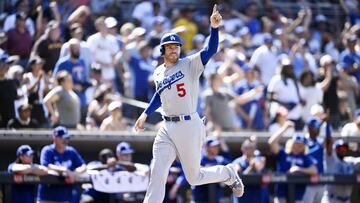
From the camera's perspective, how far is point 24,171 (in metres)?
13.2

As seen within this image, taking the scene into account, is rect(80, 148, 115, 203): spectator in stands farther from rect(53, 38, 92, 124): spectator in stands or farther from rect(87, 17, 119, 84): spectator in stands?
rect(87, 17, 119, 84): spectator in stands

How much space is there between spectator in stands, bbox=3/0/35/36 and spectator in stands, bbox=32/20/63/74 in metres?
0.58

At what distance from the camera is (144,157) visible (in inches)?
630

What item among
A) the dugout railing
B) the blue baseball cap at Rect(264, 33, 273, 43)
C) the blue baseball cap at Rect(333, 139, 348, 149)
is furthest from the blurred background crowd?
the dugout railing

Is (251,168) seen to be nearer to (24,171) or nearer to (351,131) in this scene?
(351,131)

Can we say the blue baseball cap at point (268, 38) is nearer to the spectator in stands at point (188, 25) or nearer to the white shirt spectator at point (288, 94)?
the spectator in stands at point (188, 25)

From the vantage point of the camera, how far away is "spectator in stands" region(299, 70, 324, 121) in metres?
16.8

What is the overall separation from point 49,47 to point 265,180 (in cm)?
435

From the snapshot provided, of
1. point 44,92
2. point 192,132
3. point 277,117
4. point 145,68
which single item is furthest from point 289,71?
point 192,132

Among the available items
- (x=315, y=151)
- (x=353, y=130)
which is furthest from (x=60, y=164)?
(x=353, y=130)

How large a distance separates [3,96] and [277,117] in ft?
14.3

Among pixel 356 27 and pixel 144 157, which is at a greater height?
pixel 356 27

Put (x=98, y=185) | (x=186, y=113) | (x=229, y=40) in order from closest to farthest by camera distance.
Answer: (x=186, y=113) → (x=98, y=185) → (x=229, y=40)

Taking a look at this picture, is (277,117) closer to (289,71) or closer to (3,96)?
(289,71)
